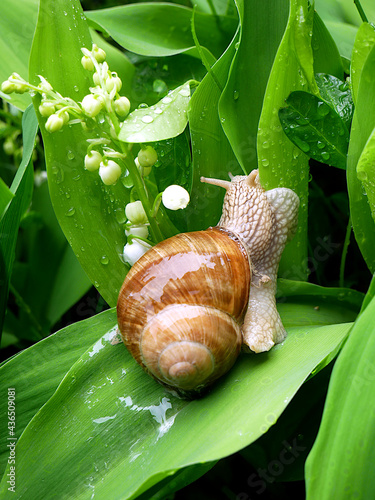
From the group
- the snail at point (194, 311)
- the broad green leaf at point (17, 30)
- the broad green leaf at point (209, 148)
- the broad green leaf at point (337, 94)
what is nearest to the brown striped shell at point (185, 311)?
the snail at point (194, 311)

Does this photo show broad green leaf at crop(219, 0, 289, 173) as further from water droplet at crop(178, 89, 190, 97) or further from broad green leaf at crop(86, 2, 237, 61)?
broad green leaf at crop(86, 2, 237, 61)

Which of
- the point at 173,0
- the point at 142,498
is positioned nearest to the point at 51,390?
the point at 142,498

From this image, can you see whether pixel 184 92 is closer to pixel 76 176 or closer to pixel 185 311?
pixel 76 176

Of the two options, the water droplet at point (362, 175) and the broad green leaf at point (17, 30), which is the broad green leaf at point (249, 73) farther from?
the broad green leaf at point (17, 30)

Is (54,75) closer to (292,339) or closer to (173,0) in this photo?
(292,339)

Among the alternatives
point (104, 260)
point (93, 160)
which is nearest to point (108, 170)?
point (93, 160)

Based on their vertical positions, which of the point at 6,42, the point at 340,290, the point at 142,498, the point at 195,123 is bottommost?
the point at 142,498
